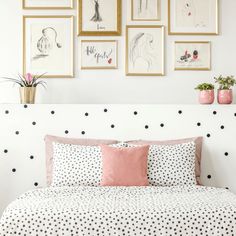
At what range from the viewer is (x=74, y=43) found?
382 centimetres

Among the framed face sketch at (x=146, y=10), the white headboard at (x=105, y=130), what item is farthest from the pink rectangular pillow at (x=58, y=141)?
the framed face sketch at (x=146, y=10)

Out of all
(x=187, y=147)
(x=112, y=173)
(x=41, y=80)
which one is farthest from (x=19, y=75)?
(x=187, y=147)

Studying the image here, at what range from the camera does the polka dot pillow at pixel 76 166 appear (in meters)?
3.27

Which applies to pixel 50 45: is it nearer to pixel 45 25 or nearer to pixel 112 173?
pixel 45 25

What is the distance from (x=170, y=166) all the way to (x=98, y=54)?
1092mm

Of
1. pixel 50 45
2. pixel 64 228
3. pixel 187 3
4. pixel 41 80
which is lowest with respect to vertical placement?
pixel 64 228

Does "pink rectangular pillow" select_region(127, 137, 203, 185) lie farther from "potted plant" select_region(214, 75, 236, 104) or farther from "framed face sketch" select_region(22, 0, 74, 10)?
"framed face sketch" select_region(22, 0, 74, 10)

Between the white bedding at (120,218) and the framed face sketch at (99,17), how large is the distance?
1560mm

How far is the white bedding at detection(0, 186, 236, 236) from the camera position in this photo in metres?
2.52

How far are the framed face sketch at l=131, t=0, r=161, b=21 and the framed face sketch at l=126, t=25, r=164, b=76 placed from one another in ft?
0.21

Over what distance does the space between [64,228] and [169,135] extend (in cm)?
137

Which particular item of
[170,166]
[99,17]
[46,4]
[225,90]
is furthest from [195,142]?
[46,4]

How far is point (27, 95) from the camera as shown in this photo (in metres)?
3.61

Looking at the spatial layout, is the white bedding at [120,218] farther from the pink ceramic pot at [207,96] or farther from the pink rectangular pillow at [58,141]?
the pink ceramic pot at [207,96]
